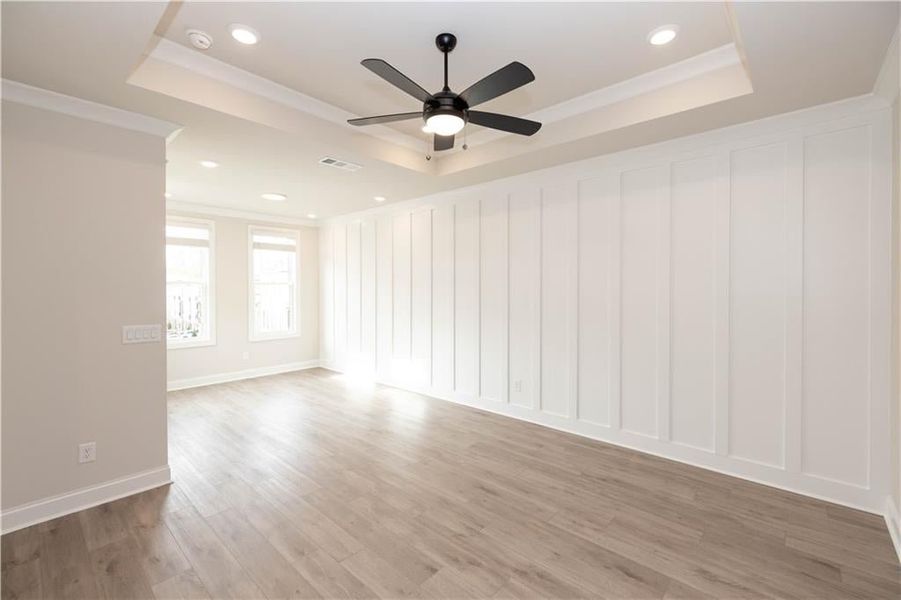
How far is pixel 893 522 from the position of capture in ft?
7.92

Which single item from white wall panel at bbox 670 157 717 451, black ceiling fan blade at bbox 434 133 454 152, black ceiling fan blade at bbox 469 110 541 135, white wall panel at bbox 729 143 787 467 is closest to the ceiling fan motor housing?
black ceiling fan blade at bbox 469 110 541 135

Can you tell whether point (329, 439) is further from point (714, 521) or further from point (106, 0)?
point (106, 0)

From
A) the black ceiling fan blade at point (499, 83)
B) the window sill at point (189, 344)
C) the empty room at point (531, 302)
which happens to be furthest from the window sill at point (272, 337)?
the black ceiling fan blade at point (499, 83)

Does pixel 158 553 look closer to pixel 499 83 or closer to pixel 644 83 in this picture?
pixel 499 83

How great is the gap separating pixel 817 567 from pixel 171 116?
4964 millimetres

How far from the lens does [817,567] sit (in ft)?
7.04

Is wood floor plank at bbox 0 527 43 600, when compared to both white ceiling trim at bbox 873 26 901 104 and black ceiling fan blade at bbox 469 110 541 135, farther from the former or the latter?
white ceiling trim at bbox 873 26 901 104

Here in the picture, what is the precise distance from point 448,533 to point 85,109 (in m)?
3.71

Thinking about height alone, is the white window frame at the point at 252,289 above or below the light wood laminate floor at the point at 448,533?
above

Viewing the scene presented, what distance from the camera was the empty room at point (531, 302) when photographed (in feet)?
7.03

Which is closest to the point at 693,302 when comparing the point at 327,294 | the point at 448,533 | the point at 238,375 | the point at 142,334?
the point at 448,533

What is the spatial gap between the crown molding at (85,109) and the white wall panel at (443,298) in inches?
119

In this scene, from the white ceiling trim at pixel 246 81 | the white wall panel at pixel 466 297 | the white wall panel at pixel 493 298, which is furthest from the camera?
the white wall panel at pixel 466 297

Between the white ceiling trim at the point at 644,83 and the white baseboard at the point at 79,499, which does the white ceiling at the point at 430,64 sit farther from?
the white baseboard at the point at 79,499
